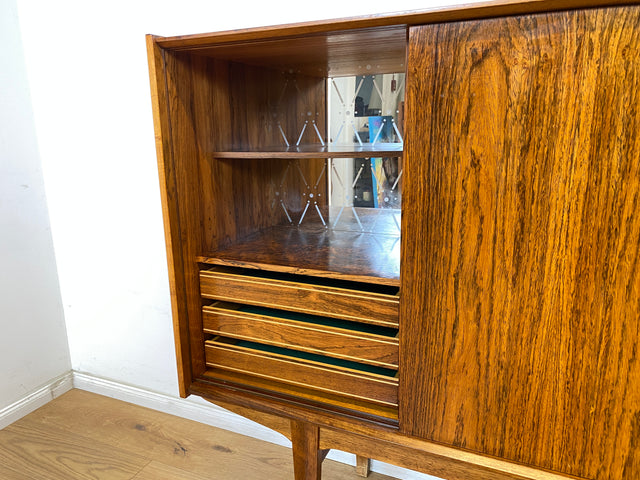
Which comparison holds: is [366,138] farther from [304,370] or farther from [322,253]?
[304,370]

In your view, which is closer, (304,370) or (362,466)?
(304,370)

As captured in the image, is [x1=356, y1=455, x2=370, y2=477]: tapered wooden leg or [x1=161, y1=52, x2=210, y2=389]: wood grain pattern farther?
[x1=356, y1=455, x2=370, y2=477]: tapered wooden leg

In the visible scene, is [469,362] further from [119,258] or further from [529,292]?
[119,258]

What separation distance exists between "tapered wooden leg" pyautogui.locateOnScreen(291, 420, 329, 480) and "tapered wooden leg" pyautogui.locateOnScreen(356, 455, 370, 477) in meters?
0.54

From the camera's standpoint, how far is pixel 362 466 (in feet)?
4.96

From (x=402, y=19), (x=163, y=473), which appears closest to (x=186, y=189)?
(x=402, y=19)

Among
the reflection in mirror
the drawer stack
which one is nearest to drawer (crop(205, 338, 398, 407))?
the drawer stack

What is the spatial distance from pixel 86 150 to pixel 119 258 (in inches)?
17.2

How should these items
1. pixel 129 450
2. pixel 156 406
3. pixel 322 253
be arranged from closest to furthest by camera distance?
pixel 322 253 < pixel 129 450 < pixel 156 406

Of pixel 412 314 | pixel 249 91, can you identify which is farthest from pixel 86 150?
pixel 412 314

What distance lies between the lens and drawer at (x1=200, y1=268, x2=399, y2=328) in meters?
0.92

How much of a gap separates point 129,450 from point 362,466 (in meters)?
0.85

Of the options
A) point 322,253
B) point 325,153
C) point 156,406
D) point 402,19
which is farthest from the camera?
point 156,406

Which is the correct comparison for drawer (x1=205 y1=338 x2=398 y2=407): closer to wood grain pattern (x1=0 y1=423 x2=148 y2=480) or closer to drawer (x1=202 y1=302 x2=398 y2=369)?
drawer (x1=202 y1=302 x2=398 y2=369)
